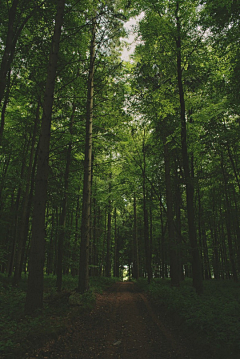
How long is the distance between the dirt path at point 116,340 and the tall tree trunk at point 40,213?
1.47 metres

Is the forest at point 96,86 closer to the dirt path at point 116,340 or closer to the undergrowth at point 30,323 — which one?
the undergrowth at point 30,323

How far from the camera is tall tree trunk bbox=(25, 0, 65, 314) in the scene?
5.86 metres

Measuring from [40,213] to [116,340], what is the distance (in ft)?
13.7

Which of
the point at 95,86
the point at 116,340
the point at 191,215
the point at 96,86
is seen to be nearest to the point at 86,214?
the point at 191,215

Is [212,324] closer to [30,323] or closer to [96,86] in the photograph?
[30,323]

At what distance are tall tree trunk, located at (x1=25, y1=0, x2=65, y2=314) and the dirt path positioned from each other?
1.47 metres

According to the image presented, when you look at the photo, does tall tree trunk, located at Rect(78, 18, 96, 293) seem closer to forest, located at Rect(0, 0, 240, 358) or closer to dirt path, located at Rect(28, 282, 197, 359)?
forest, located at Rect(0, 0, 240, 358)

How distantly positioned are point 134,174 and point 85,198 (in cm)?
826

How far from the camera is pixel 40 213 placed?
20.8ft

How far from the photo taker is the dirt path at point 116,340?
4402 millimetres

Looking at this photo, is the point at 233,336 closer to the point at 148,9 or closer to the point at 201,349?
the point at 201,349

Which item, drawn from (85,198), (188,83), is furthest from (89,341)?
(188,83)

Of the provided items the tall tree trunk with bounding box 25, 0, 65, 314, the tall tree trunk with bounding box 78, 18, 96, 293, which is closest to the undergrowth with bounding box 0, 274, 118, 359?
the tall tree trunk with bounding box 25, 0, 65, 314

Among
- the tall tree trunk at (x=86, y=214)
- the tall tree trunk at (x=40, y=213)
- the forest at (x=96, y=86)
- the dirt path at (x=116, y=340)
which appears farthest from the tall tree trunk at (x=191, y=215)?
the tall tree trunk at (x=40, y=213)
